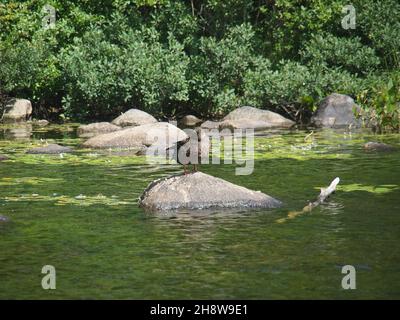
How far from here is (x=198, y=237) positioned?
37.2 feet

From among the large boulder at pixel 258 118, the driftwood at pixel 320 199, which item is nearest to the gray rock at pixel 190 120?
the large boulder at pixel 258 118

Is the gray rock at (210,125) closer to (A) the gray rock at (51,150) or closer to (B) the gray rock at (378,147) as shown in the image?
(A) the gray rock at (51,150)

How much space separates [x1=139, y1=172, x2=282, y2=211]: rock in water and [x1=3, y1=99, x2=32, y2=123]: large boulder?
15.9 metres

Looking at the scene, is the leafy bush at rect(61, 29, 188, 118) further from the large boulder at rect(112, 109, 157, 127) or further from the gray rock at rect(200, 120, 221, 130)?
the gray rock at rect(200, 120, 221, 130)

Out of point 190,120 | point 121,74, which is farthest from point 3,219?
point 190,120

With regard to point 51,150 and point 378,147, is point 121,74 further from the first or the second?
point 378,147

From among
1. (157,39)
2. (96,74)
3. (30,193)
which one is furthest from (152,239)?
(157,39)

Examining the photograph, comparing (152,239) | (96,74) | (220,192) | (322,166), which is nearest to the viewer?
(152,239)

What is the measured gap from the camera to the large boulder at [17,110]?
28.2m

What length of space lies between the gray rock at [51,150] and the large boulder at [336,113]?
8727 mm

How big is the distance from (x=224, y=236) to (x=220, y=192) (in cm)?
175

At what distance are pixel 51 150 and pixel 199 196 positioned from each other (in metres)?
7.71
